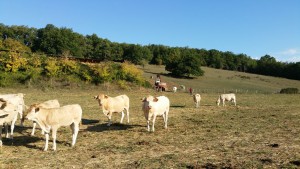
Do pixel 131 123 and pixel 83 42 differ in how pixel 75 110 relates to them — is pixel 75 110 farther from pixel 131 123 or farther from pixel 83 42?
pixel 83 42

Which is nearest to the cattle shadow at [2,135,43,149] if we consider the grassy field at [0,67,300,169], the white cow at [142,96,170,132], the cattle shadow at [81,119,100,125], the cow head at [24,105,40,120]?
the grassy field at [0,67,300,169]

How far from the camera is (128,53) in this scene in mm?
133750

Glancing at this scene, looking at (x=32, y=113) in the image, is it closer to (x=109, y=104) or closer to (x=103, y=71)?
(x=109, y=104)

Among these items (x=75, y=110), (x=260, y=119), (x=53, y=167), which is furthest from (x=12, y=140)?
(x=260, y=119)

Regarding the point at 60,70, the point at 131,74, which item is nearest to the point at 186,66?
the point at 131,74

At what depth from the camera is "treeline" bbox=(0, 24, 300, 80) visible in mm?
102938

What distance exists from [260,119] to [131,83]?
45.7m

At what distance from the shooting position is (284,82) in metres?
114

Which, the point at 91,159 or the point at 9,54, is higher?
the point at 9,54

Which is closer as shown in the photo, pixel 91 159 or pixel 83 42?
pixel 91 159

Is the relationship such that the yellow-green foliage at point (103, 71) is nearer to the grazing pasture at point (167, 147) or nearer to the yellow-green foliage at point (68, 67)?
the yellow-green foliage at point (68, 67)

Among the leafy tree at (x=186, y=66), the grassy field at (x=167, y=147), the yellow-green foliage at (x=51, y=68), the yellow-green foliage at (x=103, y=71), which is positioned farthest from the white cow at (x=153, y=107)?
the leafy tree at (x=186, y=66)

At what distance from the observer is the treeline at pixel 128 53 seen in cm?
10294

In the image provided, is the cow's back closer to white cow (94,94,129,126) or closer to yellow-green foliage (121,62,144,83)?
white cow (94,94,129,126)
